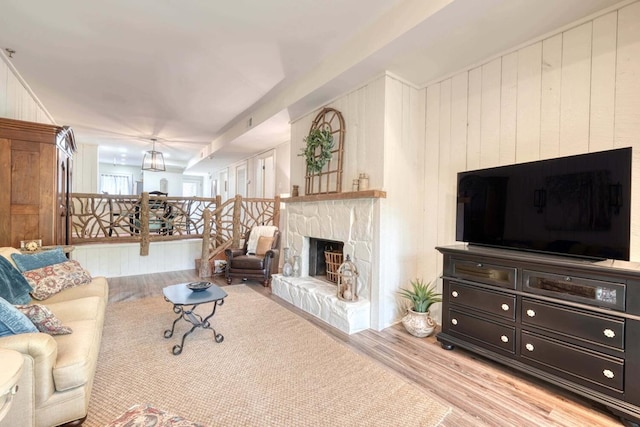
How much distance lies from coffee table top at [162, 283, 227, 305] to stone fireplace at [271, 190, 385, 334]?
1166 millimetres

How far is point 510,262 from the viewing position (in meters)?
2.24

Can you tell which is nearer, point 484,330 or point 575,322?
point 575,322

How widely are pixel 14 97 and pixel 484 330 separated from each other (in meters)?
5.99

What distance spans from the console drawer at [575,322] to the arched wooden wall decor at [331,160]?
2.21 metres

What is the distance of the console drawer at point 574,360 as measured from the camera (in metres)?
1.78

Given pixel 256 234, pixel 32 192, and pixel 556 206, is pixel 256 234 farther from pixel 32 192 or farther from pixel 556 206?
pixel 556 206

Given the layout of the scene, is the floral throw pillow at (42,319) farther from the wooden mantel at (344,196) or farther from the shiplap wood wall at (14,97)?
the shiplap wood wall at (14,97)

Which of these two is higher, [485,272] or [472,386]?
[485,272]

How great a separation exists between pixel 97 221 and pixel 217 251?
2211mm

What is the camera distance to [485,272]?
242 centimetres

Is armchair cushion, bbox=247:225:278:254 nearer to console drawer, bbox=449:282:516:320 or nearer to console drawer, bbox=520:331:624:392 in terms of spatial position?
console drawer, bbox=449:282:516:320

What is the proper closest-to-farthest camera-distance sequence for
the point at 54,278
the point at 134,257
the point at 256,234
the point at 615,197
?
the point at 615,197
the point at 54,278
the point at 256,234
the point at 134,257

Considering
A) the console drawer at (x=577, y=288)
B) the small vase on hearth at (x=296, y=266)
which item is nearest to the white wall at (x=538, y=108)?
the console drawer at (x=577, y=288)

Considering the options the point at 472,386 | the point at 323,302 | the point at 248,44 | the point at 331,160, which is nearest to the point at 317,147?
the point at 331,160
